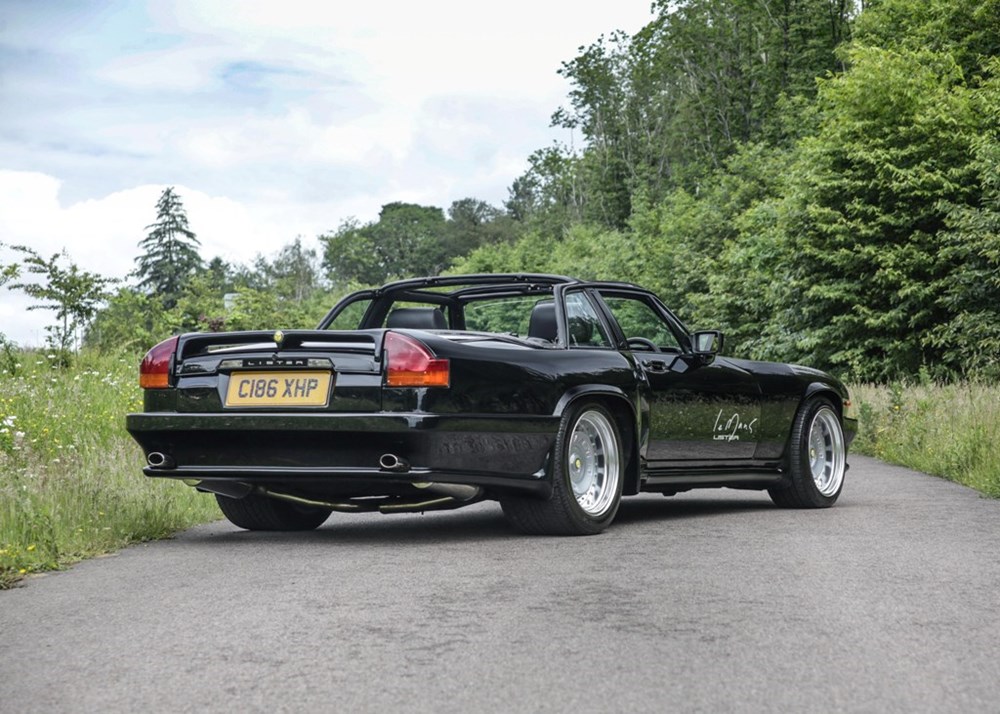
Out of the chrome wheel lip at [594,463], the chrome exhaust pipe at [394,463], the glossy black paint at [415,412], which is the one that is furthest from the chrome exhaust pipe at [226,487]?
the chrome wheel lip at [594,463]

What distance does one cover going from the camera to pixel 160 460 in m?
7.34

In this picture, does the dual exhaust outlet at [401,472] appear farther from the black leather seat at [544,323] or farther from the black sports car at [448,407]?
the black leather seat at [544,323]

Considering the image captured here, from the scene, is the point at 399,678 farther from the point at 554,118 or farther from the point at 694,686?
the point at 554,118

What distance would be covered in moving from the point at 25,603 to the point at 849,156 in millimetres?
30480

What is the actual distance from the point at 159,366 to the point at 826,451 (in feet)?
16.8

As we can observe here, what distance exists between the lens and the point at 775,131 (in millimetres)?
62062

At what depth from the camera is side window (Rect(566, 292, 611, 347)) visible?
25.8 feet

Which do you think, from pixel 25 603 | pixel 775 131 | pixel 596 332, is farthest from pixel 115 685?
pixel 775 131

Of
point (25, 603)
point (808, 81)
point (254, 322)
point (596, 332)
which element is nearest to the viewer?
point (25, 603)

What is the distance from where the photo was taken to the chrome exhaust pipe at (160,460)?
24.0ft

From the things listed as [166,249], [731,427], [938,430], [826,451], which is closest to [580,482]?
[731,427]

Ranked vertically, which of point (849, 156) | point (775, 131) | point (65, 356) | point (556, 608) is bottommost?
point (556, 608)

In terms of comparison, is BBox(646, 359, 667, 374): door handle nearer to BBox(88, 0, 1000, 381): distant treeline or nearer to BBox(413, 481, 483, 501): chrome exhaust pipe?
BBox(413, 481, 483, 501): chrome exhaust pipe

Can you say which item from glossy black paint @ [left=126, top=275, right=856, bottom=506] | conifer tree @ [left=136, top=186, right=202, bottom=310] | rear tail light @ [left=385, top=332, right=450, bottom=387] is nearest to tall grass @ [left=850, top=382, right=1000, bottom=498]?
glossy black paint @ [left=126, top=275, right=856, bottom=506]
